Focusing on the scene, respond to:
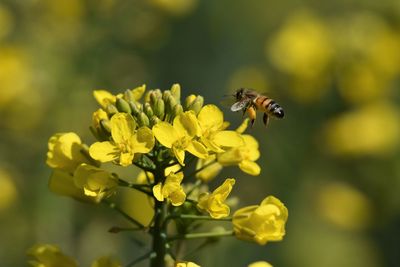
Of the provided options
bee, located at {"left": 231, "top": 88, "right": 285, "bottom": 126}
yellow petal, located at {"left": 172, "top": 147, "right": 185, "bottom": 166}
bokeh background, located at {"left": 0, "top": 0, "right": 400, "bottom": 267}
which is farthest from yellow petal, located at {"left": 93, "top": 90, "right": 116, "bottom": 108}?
bokeh background, located at {"left": 0, "top": 0, "right": 400, "bottom": 267}

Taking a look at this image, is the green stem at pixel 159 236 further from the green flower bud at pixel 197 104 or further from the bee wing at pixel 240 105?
the bee wing at pixel 240 105

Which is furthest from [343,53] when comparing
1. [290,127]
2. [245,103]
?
[245,103]

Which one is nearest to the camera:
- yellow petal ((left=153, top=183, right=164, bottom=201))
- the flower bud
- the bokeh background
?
yellow petal ((left=153, top=183, right=164, bottom=201))

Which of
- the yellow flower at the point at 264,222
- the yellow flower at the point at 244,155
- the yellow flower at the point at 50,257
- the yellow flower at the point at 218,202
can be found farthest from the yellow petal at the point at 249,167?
the yellow flower at the point at 50,257

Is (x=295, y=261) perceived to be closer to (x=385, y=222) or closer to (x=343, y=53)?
(x=385, y=222)

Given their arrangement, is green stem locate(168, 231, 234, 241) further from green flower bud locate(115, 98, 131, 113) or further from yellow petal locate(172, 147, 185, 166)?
green flower bud locate(115, 98, 131, 113)

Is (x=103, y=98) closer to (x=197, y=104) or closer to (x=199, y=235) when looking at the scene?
(x=197, y=104)
